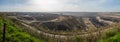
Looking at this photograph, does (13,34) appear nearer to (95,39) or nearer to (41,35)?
(41,35)

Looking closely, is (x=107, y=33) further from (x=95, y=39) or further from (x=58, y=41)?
(x=58, y=41)

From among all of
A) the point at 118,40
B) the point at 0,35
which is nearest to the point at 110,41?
the point at 118,40

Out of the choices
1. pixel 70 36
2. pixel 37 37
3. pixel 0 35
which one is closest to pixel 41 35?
pixel 37 37

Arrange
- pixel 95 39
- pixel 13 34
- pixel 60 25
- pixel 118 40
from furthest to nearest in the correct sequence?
pixel 60 25, pixel 95 39, pixel 13 34, pixel 118 40

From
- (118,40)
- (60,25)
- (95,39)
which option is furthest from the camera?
(60,25)

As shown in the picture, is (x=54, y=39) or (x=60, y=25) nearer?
(x=54, y=39)

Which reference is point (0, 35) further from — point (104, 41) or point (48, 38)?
point (104, 41)

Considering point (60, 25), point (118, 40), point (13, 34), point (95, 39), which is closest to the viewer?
point (118, 40)

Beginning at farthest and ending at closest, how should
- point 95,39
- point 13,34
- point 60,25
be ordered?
point 60,25 < point 95,39 < point 13,34

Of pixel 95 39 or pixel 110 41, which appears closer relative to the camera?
pixel 110 41
